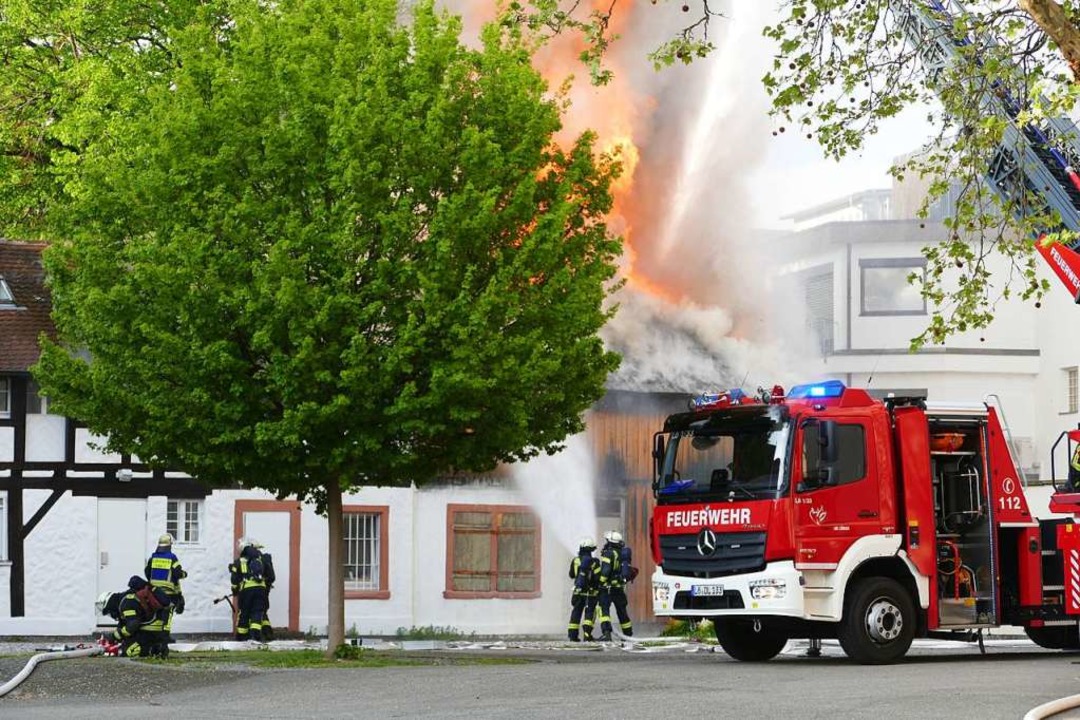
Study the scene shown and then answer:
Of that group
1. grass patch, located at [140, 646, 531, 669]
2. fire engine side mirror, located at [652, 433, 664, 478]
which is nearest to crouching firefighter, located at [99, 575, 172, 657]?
grass patch, located at [140, 646, 531, 669]

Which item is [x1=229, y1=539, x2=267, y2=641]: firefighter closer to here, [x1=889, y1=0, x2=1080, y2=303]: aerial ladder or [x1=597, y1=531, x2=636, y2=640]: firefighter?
[x1=597, y1=531, x2=636, y2=640]: firefighter

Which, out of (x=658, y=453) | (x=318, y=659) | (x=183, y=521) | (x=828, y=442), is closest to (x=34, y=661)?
(x=318, y=659)

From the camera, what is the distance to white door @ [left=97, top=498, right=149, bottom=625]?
32438 mm

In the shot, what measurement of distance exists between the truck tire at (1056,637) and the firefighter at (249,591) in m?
12.9

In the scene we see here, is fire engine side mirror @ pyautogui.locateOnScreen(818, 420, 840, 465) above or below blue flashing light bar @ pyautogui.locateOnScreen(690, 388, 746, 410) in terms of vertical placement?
below

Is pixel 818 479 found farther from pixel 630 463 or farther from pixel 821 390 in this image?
pixel 630 463

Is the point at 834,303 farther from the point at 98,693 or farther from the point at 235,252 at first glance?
the point at 98,693

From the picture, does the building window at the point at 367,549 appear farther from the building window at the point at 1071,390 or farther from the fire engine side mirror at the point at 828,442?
the building window at the point at 1071,390

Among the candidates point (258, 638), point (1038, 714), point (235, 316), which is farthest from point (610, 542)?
point (1038, 714)

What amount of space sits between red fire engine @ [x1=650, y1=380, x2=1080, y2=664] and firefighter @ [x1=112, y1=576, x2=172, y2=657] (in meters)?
6.49

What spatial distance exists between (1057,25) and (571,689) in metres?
7.19

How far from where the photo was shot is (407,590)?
113ft

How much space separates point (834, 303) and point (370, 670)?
29288 millimetres

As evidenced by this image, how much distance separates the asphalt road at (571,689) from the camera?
574 inches
